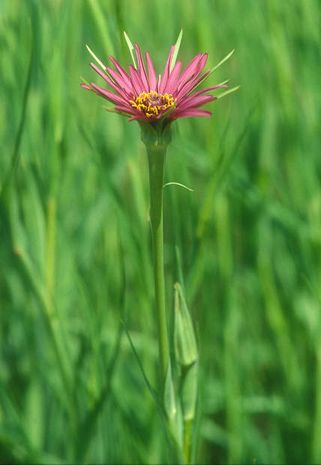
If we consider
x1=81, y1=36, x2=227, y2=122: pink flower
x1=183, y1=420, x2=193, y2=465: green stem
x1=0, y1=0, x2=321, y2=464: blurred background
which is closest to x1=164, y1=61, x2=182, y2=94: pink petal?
x1=81, y1=36, x2=227, y2=122: pink flower

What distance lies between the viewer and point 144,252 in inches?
47.6

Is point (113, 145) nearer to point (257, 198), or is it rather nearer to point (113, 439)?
point (257, 198)

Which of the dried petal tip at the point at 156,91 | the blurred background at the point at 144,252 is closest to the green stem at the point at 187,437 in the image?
the blurred background at the point at 144,252

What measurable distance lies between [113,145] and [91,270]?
1.33 feet

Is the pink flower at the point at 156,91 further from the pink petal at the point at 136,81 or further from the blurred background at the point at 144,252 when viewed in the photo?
the blurred background at the point at 144,252

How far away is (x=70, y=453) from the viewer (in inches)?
Result: 48.1

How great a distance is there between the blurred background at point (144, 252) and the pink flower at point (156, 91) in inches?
9.4

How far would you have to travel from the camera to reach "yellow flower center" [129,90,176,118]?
0.76 meters

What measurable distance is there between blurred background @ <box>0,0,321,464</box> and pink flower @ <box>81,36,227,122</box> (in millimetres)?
239

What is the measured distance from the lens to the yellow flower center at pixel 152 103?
76 cm

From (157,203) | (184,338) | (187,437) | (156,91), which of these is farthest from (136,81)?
(187,437)

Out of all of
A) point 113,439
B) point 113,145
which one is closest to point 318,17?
point 113,145

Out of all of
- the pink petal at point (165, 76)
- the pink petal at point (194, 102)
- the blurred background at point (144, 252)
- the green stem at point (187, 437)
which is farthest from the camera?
the blurred background at point (144, 252)

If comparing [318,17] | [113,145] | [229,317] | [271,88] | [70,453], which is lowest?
[70,453]
